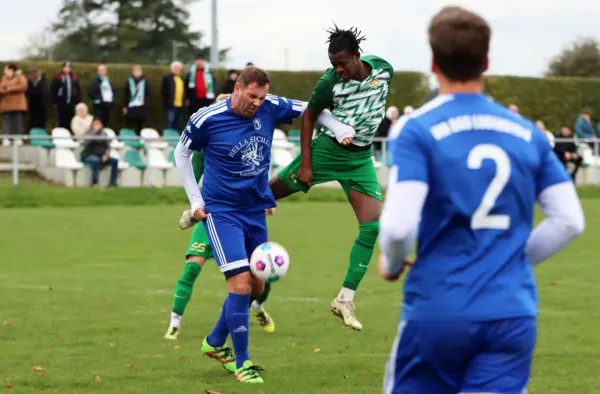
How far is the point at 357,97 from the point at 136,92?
2010 cm

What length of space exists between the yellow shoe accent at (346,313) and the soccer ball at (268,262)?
107cm

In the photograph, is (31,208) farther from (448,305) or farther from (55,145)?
(448,305)

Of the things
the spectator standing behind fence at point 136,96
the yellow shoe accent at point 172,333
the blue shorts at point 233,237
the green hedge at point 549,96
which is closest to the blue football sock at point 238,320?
the blue shorts at point 233,237

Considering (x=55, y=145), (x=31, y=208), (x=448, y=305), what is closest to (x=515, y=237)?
(x=448, y=305)

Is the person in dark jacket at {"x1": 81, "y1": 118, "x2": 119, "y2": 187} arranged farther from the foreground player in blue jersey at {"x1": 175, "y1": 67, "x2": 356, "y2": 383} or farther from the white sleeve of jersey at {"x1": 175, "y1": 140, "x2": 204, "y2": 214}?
the foreground player in blue jersey at {"x1": 175, "y1": 67, "x2": 356, "y2": 383}

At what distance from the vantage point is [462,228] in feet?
13.9

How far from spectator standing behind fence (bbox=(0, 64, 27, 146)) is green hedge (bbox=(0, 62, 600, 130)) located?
3.07 metres

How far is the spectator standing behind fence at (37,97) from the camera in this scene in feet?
94.0

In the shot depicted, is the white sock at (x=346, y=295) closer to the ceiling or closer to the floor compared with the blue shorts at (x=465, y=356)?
closer to the floor

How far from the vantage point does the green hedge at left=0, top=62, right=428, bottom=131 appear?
32.6 meters

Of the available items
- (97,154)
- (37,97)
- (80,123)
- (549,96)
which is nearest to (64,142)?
(80,123)

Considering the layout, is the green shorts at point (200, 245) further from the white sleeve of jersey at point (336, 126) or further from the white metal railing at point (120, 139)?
the white metal railing at point (120, 139)

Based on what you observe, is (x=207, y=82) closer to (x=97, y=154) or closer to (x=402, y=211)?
(x=97, y=154)

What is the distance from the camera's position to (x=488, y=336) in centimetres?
420
